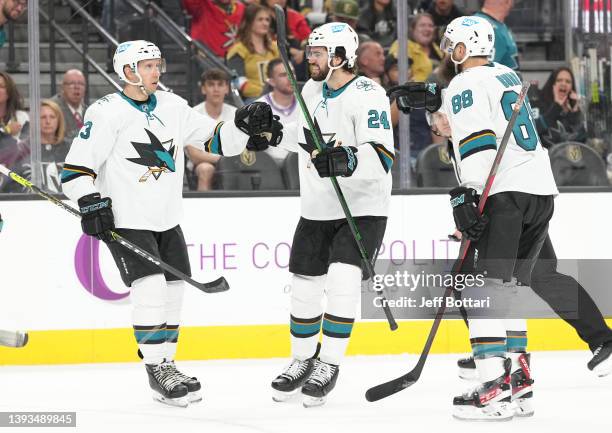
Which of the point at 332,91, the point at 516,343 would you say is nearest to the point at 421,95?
the point at 332,91

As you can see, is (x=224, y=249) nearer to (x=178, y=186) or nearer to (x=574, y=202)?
(x=178, y=186)

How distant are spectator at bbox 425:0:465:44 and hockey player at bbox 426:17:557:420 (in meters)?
1.68

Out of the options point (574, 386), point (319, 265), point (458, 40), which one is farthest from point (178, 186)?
point (574, 386)

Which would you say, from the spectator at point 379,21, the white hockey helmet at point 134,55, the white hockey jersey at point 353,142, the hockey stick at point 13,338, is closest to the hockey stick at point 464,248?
the white hockey jersey at point 353,142

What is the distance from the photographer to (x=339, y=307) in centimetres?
427

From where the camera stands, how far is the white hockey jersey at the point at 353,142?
4215 mm

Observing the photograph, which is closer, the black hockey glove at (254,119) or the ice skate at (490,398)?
the ice skate at (490,398)

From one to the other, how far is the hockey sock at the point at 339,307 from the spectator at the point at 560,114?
5.82 ft

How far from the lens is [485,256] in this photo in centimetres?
384

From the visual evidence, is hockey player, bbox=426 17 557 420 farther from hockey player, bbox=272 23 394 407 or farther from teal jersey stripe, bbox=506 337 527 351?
hockey player, bbox=272 23 394 407

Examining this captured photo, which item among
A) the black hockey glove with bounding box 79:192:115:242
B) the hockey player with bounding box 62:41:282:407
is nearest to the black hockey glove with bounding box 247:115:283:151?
the hockey player with bounding box 62:41:282:407

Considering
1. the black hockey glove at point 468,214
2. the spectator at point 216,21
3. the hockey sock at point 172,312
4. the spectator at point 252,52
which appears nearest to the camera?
the black hockey glove at point 468,214

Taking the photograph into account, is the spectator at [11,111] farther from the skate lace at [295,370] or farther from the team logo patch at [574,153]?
the team logo patch at [574,153]

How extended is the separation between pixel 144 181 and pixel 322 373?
0.95 metres
